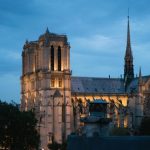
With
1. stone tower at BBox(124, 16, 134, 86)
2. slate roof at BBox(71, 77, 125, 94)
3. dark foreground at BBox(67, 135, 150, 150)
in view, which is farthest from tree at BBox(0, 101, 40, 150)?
stone tower at BBox(124, 16, 134, 86)

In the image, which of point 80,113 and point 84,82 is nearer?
point 80,113

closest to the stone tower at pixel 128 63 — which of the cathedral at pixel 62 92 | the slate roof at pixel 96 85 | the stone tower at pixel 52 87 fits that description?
the cathedral at pixel 62 92

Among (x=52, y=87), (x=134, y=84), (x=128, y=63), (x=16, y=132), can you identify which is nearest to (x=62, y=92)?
(x=52, y=87)

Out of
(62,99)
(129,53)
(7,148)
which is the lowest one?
(7,148)

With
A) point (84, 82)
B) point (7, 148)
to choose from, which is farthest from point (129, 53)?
point (7, 148)

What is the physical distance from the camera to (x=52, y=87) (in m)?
125

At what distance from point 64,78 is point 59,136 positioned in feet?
38.0

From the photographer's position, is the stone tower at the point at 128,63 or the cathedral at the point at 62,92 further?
the stone tower at the point at 128,63

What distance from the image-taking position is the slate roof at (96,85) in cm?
13299

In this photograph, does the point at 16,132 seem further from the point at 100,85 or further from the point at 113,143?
the point at 100,85

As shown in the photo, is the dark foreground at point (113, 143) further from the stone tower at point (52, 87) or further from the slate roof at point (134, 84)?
the slate roof at point (134, 84)

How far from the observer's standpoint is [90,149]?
35062 mm

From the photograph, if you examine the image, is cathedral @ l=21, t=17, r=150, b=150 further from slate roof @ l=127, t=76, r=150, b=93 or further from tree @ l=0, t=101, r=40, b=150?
tree @ l=0, t=101, r=40, b=150

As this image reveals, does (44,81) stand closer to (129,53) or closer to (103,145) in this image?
(129,53)
